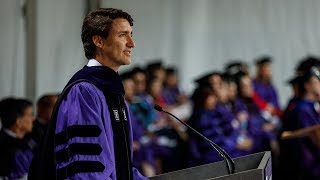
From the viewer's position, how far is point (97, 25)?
113 inches

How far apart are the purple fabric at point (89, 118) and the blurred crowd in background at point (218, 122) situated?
7.55 ft

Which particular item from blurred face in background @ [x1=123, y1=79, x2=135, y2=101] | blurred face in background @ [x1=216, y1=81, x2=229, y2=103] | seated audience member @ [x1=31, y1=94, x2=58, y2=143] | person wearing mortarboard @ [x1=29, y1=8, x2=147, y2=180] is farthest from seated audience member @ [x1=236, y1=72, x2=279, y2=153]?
person wearing mortarboard @ [x1=29, y1=8, x2=147, y2=180]

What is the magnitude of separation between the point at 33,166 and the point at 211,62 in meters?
8.14

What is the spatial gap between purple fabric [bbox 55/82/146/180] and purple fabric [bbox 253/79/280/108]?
6090mm

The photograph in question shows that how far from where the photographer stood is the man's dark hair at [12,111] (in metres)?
4.98

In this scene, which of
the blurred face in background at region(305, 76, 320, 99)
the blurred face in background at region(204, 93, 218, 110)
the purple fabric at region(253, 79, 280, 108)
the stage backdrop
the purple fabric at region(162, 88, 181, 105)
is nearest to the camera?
the blurred face in background at region(305, 76, 320, 99)

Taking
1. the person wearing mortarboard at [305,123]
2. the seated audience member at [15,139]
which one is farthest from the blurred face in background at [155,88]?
the seated audience member at [15,139]

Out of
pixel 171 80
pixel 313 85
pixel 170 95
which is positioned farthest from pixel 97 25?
pixel 171 80

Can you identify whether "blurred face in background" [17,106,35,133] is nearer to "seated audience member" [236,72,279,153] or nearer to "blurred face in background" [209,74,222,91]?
"blurred face in background" [209,74,222,91]

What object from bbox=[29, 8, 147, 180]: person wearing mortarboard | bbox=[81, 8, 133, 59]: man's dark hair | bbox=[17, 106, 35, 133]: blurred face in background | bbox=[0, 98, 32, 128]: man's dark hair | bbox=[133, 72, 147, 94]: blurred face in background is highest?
bbox=[81, 8, 133, 59]: man's dark hair

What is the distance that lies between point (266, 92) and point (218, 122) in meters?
2.52

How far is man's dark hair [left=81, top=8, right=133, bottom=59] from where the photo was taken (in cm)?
288

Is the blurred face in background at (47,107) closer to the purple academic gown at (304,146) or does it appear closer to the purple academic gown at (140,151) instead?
the purple academic gown at (140,151)

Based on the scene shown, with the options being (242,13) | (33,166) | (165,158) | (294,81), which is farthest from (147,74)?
(33,166)
